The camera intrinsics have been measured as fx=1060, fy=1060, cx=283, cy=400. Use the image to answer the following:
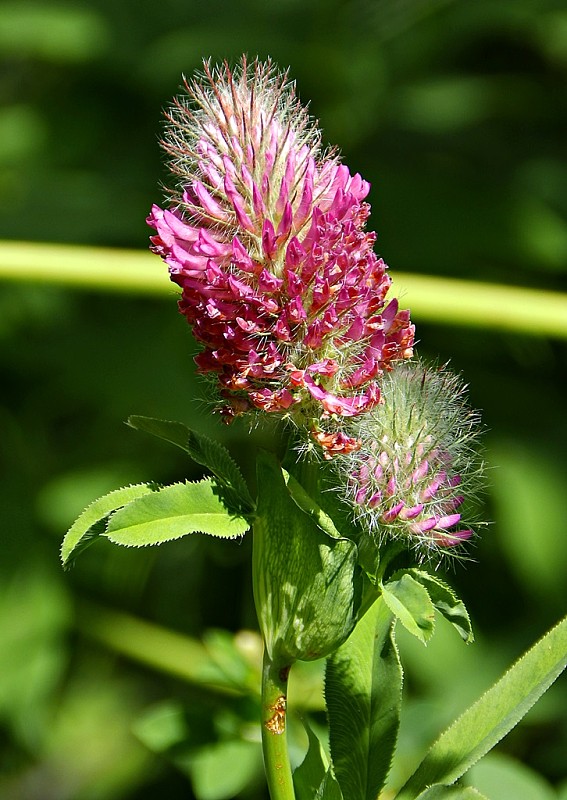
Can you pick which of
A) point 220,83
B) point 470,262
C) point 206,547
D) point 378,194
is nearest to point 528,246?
point 470,262

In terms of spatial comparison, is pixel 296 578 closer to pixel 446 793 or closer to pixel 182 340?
pixel 446 793

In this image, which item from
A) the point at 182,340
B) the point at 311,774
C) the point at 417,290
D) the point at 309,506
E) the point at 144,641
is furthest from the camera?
the point at 182,340

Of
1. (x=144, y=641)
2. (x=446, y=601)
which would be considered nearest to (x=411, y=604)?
(x=446, y=601)

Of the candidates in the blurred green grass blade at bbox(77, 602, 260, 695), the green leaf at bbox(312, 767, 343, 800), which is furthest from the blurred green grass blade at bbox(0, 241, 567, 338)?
the green leaf at bbox(312, 767, 343, 800)

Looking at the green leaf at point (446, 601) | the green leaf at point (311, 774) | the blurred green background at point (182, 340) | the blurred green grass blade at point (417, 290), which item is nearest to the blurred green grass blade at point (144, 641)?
the blurred green background at point (182, 340)

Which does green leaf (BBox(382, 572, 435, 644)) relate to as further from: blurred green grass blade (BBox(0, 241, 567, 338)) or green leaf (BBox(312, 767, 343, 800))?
blurred green grass blade (BBox(0, 241, 567, 338))
